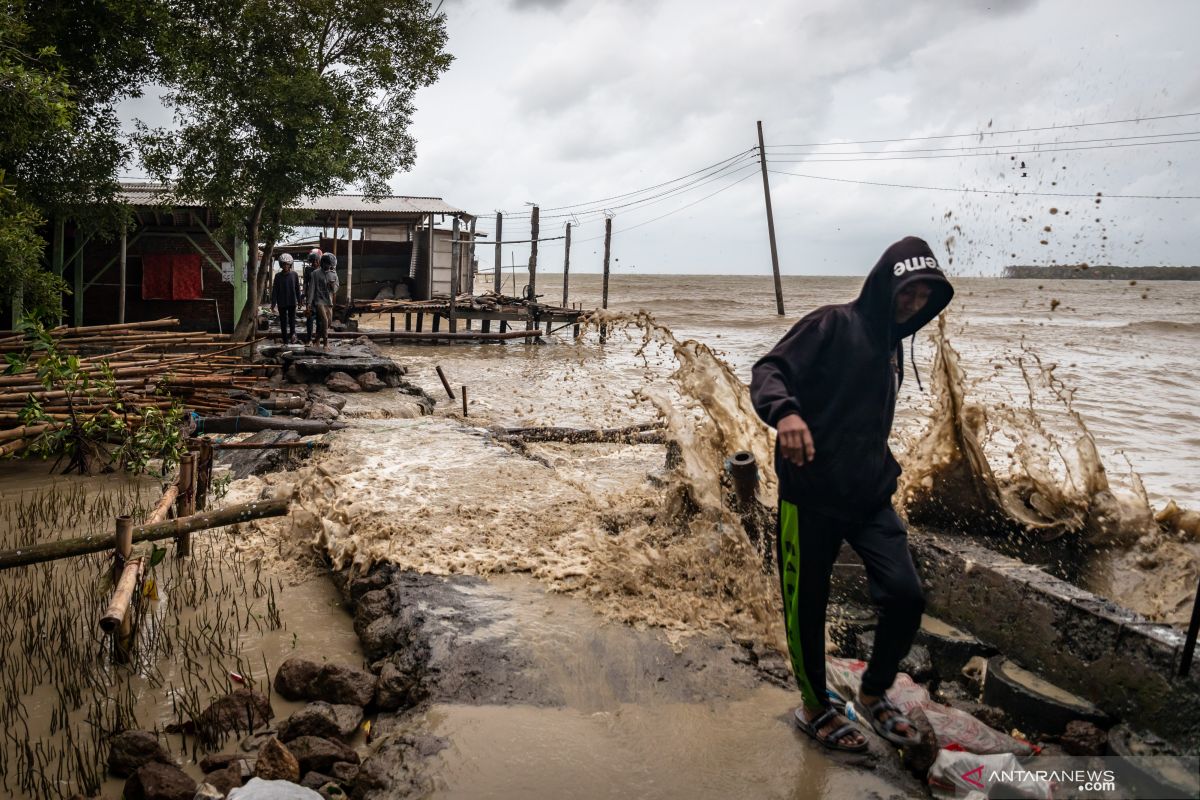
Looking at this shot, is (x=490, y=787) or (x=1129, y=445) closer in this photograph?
(x=490, y=787)

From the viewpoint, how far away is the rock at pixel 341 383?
594 inches

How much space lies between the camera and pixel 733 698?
13.0ft

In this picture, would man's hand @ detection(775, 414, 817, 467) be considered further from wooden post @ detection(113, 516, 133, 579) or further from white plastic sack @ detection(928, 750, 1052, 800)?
wooden post @ detection(113, 516, 133, 579)

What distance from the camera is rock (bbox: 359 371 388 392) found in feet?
50.6

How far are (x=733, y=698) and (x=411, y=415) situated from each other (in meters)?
9.05

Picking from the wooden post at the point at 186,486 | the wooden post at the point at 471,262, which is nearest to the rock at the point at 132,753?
the wooden post at the point at 186,486

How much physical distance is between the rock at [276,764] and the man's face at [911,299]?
3.09 m

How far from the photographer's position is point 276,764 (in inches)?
129

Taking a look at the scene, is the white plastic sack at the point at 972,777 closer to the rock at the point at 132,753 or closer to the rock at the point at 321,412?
the rock at the point at 132,753

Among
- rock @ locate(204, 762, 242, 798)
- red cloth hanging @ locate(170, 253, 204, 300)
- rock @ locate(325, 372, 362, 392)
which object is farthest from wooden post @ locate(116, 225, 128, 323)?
rock @ locate(204, 762, 242, 798)

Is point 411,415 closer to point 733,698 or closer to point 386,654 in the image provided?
point 386,654

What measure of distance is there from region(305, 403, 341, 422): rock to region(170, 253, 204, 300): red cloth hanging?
1120cm

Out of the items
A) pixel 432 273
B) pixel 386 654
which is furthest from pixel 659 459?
pixel 432 273

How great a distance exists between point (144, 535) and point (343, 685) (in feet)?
5.15
